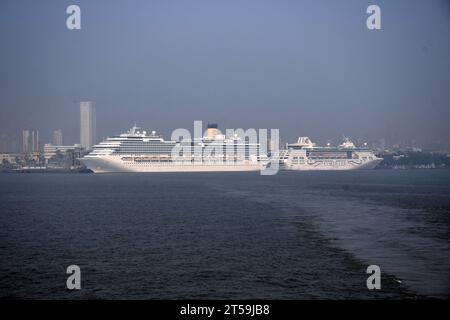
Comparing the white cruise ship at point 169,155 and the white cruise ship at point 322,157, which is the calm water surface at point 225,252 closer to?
the white cruise ship at point 169,155

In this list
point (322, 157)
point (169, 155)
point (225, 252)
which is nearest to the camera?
point (225, 252)

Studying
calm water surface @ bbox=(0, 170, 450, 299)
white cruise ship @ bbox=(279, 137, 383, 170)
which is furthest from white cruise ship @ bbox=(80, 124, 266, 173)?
calm water surface @ bbox=(0, 170, 450, 299)

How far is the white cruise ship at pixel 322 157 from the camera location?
397 ft

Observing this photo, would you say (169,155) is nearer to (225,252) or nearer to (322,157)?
(322,157)

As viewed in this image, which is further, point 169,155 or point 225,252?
point 169,155

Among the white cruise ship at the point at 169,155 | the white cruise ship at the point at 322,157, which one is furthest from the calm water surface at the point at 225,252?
the white cruise ship at the point at 322,157

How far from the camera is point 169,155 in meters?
101

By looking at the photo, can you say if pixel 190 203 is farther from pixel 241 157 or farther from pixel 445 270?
pixel 241 157

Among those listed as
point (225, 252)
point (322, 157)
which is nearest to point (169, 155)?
point (322, 157)

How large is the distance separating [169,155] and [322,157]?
37064mm

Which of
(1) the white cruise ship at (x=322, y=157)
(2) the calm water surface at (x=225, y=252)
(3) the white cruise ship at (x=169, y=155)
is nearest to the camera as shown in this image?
(2) the calm water surface at (x=225, y=252)

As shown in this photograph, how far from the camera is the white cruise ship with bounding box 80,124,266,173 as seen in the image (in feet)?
312

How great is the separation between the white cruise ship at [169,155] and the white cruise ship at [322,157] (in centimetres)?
1287

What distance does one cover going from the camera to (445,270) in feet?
47.9
